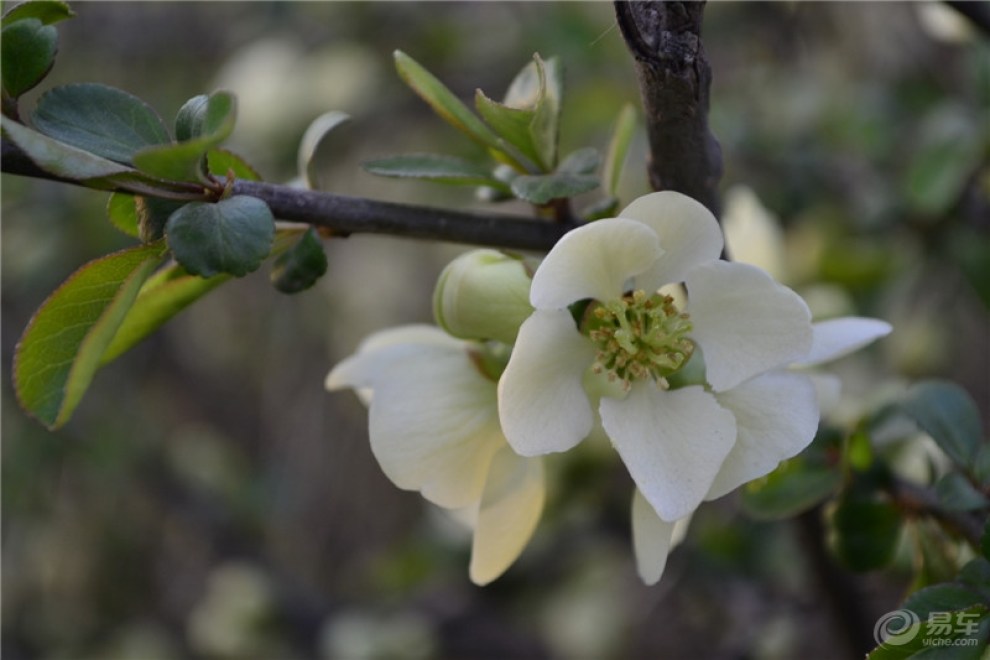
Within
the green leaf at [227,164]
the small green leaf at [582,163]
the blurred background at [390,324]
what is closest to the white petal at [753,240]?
the blurred background at [390,324]

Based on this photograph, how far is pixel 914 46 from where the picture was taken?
4.71ft

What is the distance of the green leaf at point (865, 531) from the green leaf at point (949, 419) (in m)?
0.05

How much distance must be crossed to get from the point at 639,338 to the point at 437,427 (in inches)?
Result: 3.9

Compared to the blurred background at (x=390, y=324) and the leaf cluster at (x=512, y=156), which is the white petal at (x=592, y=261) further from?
the blurred background at (x=390, y=324)

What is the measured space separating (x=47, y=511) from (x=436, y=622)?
76cm

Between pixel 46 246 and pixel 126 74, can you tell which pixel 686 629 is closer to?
pixel 46 246

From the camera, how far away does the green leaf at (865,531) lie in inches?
21.8

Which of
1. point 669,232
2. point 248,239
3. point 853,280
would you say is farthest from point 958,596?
point 853,280

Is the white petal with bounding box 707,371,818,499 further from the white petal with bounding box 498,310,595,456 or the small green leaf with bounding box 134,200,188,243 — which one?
the small green leaf with bounding box 134,200,188,243

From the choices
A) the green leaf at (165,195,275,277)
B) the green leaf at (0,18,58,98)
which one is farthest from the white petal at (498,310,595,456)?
the green leaf at (0,18,58,98)

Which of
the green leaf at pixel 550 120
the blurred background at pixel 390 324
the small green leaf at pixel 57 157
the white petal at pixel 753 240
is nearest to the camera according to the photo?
the small green leaf at pixel 57 157

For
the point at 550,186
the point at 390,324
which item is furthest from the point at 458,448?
the point at 390,324

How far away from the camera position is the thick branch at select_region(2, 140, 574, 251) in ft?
1.44
